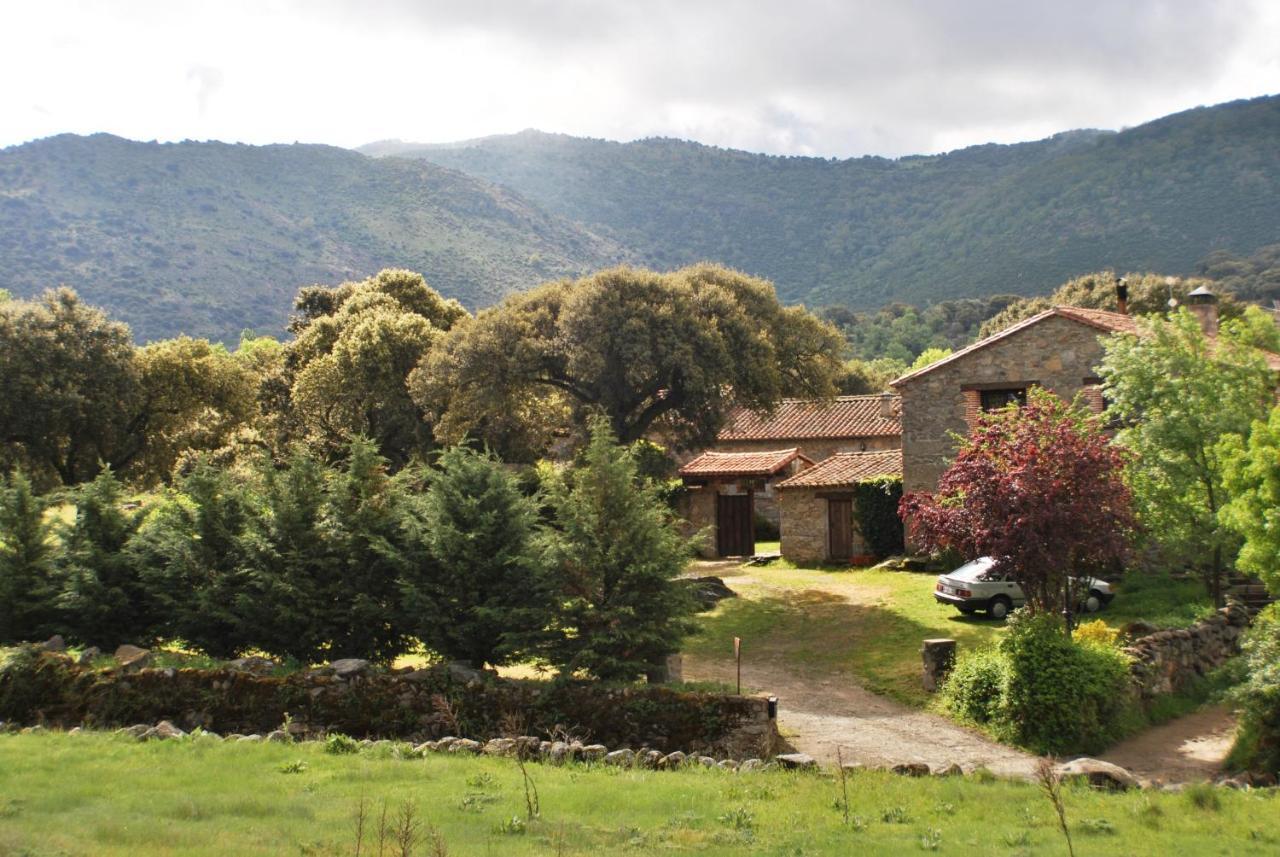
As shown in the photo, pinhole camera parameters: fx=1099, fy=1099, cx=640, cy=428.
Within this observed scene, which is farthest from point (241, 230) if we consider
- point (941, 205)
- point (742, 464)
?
point (742, 464)

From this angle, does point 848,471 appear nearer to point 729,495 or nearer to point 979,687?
point 729,495

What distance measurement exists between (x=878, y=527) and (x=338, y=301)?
28542 millimetres

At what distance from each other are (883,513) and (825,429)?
12755 mm

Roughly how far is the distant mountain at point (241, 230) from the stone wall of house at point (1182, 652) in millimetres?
90266

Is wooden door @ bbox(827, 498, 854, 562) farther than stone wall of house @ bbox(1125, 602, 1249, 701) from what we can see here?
Yes

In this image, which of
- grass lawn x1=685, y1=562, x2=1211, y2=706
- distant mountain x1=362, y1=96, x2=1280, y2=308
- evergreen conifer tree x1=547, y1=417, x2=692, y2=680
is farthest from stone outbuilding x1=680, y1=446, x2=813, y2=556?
distant mountain x1=362, y1=96, x2=1280, y2=308

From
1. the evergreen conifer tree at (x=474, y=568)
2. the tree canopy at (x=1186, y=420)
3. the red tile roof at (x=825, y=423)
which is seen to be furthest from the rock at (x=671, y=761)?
the red tile roof at (x=825, y=423)

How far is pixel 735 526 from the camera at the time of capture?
40.8m

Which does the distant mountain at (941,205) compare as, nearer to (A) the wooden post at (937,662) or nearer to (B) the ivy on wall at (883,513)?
(B) the ivy on wall at (883,513)

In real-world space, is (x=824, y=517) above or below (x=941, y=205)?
below

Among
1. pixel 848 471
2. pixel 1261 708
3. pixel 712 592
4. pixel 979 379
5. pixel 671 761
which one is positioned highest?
pixel 979 379

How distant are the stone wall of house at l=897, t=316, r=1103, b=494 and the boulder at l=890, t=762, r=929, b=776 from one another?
59.3 ft

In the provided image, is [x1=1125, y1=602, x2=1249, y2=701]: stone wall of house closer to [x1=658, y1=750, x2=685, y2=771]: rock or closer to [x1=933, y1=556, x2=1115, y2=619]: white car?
[x1=933, y1=556, x2=1115, y2=619]: white car

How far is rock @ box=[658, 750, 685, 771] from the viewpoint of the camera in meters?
14.1
